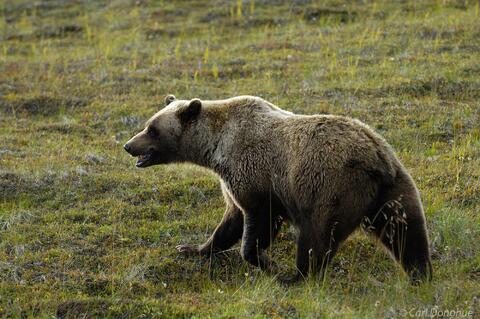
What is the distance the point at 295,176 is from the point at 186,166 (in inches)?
121

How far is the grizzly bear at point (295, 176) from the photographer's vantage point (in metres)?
6.27

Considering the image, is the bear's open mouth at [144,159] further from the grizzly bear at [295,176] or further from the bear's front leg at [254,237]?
→ the bear's front leg at [254,237]

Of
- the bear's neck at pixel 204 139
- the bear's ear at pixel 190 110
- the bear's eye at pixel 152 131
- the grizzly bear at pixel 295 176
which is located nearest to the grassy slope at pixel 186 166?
the grizzly bear at pixel 295 176

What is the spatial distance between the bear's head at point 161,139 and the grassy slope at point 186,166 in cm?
86

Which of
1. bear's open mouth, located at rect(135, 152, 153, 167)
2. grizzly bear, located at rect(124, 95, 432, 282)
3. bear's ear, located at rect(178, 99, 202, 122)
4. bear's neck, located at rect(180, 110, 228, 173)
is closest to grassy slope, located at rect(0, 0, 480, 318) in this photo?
grizzly bear, located at rect(124, 95, 432, 282)

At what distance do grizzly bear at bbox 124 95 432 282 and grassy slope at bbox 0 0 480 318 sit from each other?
13.9 inches

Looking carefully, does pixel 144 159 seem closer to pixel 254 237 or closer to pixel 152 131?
pixel 152 131

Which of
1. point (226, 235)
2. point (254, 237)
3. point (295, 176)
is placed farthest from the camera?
point (226, 235)

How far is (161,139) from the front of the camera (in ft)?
25.7

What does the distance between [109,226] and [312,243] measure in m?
2.72

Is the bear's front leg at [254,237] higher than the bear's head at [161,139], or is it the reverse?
the bear's head at [161,139]

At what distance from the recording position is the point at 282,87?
13227mm

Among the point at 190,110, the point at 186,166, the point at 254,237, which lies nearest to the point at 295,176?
the point at 254,237

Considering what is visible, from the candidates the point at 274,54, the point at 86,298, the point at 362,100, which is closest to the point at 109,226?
the point at 86,298
